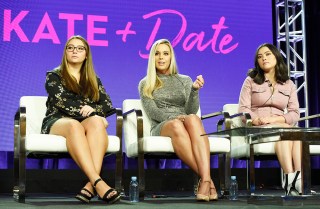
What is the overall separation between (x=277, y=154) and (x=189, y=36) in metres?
1.93

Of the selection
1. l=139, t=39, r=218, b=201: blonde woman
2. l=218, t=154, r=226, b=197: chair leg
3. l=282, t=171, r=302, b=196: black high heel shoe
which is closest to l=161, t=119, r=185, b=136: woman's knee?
l=139, t=39, r=218, b=201: blonde woman

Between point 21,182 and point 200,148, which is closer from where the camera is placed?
point 21,182

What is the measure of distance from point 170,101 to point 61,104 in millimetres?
852

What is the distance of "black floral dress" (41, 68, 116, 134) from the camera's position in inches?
155

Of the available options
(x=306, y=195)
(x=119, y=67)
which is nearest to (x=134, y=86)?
(x=119, y=67)

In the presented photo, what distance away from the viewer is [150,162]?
5.55 m

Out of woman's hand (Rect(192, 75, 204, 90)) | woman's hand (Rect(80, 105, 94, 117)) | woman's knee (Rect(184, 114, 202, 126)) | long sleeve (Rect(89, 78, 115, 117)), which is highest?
woman's hand (Rect(192, 75, 204, 90))

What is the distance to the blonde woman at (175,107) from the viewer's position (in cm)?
386

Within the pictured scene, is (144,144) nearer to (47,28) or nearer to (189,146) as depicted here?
(189,146)

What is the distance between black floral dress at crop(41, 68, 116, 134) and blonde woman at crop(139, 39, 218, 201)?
0.37 m

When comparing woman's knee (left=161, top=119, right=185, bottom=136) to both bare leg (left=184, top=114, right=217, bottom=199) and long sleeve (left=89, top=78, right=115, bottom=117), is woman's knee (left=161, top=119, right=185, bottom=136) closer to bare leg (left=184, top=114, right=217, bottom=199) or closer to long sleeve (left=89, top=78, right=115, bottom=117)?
bare leg (left=184, top=114, right=217, bottom=199)

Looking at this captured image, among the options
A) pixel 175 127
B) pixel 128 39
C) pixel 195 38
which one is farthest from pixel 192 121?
pixel 195 38

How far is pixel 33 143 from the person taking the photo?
12.1 ft

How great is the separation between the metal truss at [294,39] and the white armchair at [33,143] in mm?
2395
